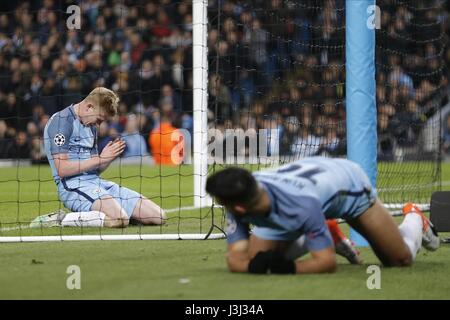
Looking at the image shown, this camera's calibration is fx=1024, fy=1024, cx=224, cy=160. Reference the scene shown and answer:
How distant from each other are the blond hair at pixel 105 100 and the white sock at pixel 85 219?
1035 millimetres

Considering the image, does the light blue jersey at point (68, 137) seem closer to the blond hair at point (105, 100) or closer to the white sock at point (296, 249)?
the blond hair at point (105, 100)

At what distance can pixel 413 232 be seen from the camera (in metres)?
7.25

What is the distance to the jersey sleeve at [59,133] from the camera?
10438 millimetres

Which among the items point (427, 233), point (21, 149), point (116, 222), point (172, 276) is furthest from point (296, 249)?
point (21, 149)

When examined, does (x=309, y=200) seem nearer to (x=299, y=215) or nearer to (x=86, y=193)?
(x=299, y=215)

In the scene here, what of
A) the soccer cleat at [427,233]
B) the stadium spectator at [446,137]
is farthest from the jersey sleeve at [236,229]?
the stadium spectator at [446,137]

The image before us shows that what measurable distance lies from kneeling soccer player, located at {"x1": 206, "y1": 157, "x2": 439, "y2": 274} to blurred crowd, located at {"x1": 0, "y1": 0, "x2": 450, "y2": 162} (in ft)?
10.8

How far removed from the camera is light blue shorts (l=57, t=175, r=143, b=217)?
10531 mm

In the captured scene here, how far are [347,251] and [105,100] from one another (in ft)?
12.6

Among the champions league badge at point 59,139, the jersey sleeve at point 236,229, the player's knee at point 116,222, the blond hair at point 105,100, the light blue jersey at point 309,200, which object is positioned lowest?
the player's knee at point 116,222

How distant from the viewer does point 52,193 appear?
1628 centimetres

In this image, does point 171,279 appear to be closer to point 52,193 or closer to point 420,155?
point 52,193

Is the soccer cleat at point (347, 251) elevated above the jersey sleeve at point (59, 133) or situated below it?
below
